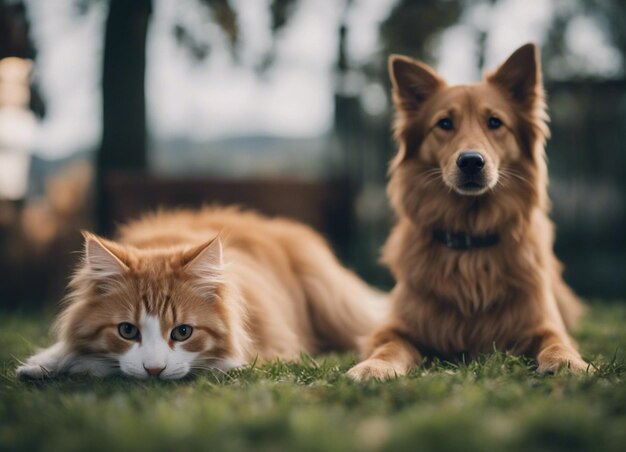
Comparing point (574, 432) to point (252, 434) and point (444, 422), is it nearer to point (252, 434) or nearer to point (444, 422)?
point (444, 422)

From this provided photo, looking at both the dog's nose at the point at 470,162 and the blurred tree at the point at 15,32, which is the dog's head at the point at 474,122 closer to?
the dog's nose at the point at 470,162

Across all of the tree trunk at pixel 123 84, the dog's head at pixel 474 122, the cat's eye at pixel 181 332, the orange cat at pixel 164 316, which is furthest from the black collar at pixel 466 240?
the tree trunk at pixel 123 84

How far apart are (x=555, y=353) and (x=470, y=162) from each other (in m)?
0.96

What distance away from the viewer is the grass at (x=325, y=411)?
1.53 m

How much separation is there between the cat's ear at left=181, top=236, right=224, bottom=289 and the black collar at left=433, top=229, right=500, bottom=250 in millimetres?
1217

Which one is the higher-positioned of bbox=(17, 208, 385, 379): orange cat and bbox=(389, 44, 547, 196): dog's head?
bbox=(389, 44, 547, 196): dog's head

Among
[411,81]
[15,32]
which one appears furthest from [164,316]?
[15,32]

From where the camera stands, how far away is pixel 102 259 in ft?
8.25

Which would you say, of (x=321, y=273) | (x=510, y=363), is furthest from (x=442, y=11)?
(x=510, y=363)

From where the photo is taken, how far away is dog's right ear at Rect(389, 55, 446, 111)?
3.33m

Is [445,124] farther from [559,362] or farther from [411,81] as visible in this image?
[559,362]

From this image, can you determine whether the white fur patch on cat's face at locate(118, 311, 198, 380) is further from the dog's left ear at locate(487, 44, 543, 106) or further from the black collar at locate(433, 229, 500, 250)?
the dog's left ear at locate(487, 44, 543, 106)

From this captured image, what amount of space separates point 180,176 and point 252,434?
3.89m

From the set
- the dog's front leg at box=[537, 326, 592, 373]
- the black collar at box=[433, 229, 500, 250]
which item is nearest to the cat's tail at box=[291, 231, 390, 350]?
the black collar at box=[433, 229, 500, 250]
